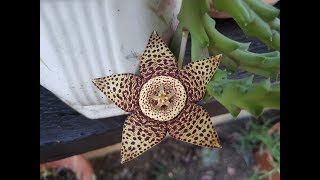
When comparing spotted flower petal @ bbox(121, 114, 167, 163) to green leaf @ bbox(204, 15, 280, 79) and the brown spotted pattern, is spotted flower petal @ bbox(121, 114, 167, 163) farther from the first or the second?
green leaf @ bbox(204, 15, 280, 79)

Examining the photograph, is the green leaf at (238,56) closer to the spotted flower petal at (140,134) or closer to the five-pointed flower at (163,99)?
the five-pointed flower at (163,99)

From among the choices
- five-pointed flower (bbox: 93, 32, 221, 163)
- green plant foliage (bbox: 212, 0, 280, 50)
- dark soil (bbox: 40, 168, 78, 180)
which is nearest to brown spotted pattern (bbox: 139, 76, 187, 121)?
five-pointed flower (bbox: 93, 32, 221, 163)

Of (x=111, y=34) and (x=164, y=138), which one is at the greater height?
(x=111, y=34)
